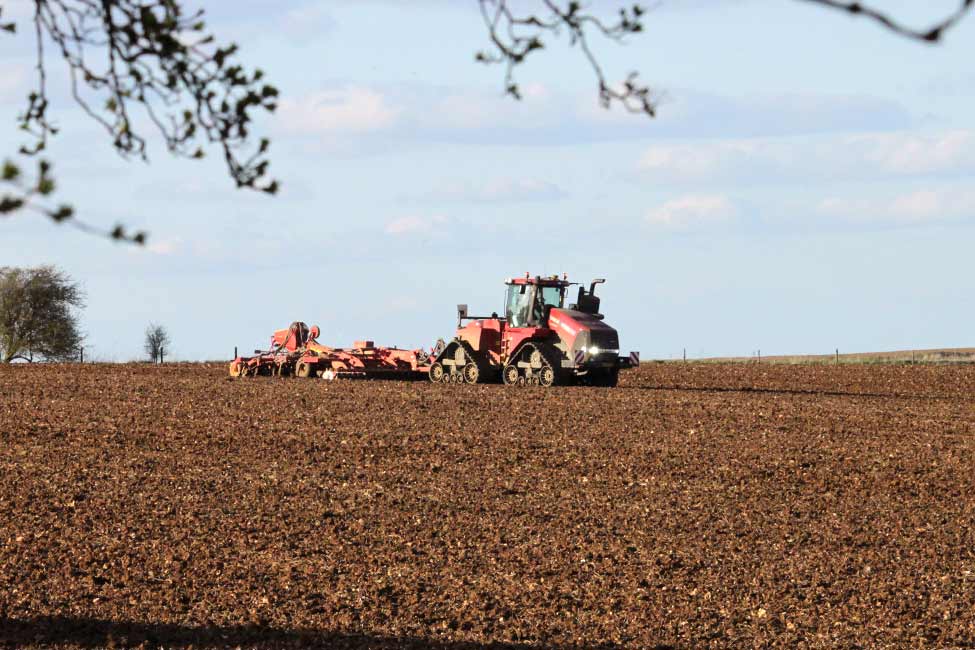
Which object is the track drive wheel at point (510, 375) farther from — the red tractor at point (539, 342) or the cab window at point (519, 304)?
the cab window at point (519, 304)

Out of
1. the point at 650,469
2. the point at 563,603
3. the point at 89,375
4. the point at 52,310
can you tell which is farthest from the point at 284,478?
the point at 52,310

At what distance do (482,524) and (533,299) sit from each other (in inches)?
585

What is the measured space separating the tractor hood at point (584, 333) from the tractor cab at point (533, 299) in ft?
0.82

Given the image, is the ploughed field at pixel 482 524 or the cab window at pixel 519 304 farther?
the cab window at pixel 519 304

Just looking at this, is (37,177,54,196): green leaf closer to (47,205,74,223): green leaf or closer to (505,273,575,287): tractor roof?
(47,205,74,223): green leaf

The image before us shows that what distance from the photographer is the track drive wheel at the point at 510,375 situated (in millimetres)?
29391

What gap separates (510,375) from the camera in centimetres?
2956

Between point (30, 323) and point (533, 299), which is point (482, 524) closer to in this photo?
point (533, 299)

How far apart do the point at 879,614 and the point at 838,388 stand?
20750 mm

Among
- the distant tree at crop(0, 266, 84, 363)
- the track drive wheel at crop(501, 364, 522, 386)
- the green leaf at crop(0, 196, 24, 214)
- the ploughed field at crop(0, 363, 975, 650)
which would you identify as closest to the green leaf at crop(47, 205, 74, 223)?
the green leaf at crop(0, 196, 24, 214)

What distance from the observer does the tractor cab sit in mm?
28614

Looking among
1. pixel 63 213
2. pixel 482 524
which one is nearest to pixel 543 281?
pixel 482 524

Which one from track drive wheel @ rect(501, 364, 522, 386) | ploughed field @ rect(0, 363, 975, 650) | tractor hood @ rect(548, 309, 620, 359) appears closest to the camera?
ploughed field @ rect(0, 363, 975, 650)

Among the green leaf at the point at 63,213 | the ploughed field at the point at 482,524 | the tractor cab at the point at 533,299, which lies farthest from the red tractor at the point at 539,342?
the green leaf at the point at 63,213
